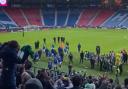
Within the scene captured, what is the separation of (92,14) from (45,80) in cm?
6678

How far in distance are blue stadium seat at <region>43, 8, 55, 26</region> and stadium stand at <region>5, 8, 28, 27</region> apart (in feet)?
13.5

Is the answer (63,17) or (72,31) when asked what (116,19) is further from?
(72,31)

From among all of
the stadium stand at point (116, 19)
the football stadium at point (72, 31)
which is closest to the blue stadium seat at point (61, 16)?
the football stadium at point (72, 31)

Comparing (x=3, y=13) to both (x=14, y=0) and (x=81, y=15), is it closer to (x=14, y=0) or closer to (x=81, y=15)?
(x=14, y=0)

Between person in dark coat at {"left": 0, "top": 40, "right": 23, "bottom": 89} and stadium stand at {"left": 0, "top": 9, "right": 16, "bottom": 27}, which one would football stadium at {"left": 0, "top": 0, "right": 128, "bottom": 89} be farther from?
person in dark coat at {"left": 0, "top": 40, "right": 23, "bottom": 89}

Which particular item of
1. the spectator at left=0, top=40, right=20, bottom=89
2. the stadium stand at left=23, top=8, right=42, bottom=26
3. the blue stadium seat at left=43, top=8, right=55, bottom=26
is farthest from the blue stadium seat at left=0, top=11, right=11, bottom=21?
the spectator at left=0, top=40, right=20, bottom=89

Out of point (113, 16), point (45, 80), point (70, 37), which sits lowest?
point (45, 80)

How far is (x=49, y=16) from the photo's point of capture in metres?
73.5

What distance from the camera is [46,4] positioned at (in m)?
77.1

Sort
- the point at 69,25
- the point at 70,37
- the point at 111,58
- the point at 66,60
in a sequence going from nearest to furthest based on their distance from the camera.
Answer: the point at 111,58 → the point at 66,60 → the point at 70,37 → the point at 69,25

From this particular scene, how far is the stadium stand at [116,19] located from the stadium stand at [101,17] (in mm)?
981

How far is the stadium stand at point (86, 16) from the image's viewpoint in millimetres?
70494

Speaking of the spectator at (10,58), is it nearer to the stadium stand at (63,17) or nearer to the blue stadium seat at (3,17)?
the stadium stand at (63,17)

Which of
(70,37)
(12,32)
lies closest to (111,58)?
(70,37)
